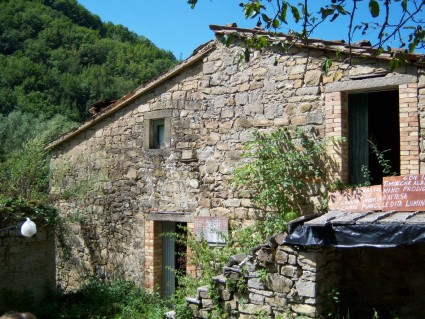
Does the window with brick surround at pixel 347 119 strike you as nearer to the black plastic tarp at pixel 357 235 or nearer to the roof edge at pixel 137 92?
the black plastic tarp at pixel 357 235

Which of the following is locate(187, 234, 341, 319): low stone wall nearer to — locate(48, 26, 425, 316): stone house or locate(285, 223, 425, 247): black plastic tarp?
locate(285, 223, 425, 247): black plastic tarp

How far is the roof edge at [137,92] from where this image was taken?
8.93 m

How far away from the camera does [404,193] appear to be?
6.30m

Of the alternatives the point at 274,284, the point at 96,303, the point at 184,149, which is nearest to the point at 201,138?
the point at 184,149

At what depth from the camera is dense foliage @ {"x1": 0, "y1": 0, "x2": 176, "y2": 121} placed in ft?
96.0

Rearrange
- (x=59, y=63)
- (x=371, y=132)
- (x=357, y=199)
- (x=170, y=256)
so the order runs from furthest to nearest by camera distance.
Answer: (x=59, y=63)
(x=170, y=256)
(x=371, y=132)
(x=357, y=199)

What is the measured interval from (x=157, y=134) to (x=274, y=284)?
4.80m

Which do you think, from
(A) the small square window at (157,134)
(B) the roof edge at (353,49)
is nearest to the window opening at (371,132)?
(B) the roof edge at (353,49)

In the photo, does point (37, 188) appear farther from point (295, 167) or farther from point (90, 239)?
point (295, 167)

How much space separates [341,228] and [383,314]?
2.02 meters

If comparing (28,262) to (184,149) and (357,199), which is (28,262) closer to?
(184,149)

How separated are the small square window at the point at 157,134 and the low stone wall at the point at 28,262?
2839 mm

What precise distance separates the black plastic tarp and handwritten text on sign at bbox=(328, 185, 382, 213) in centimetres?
93

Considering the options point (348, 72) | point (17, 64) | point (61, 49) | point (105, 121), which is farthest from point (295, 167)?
point (61, 49)
